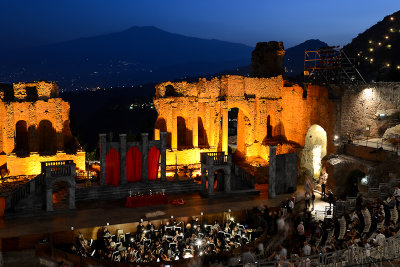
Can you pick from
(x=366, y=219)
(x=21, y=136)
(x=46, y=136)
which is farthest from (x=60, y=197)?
(x=366, y=219)

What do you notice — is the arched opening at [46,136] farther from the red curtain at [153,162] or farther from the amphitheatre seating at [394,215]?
the amphitheatre seating at [394,215]

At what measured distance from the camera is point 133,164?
2908 cm

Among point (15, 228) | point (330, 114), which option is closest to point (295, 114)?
point (330, 114)

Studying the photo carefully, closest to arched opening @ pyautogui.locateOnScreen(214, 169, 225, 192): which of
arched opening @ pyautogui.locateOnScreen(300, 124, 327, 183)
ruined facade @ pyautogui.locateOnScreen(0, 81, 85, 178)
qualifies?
arched opening @ pyautogui.locateOnScreen(300, 124, 327, 183)

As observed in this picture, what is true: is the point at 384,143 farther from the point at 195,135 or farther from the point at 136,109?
the point at 136,109

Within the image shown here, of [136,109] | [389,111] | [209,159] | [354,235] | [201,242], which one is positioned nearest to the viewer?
[354,235]

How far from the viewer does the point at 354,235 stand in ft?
58.2

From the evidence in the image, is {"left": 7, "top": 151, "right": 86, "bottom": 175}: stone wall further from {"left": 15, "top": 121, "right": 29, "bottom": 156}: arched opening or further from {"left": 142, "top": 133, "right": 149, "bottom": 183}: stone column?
{"left": 142, "top": 133, "right": 149, "bottom": 183}: stone column

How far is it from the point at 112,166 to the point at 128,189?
1.99 metres

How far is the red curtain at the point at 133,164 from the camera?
29.0m

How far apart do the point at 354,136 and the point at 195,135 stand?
1336 centimetres

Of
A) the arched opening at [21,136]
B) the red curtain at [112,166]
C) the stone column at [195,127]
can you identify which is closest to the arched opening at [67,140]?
the arched opening at [21,136]

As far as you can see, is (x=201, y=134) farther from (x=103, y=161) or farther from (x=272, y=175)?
(x=103, y=161)

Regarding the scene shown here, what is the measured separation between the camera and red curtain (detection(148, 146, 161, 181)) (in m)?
29.6
